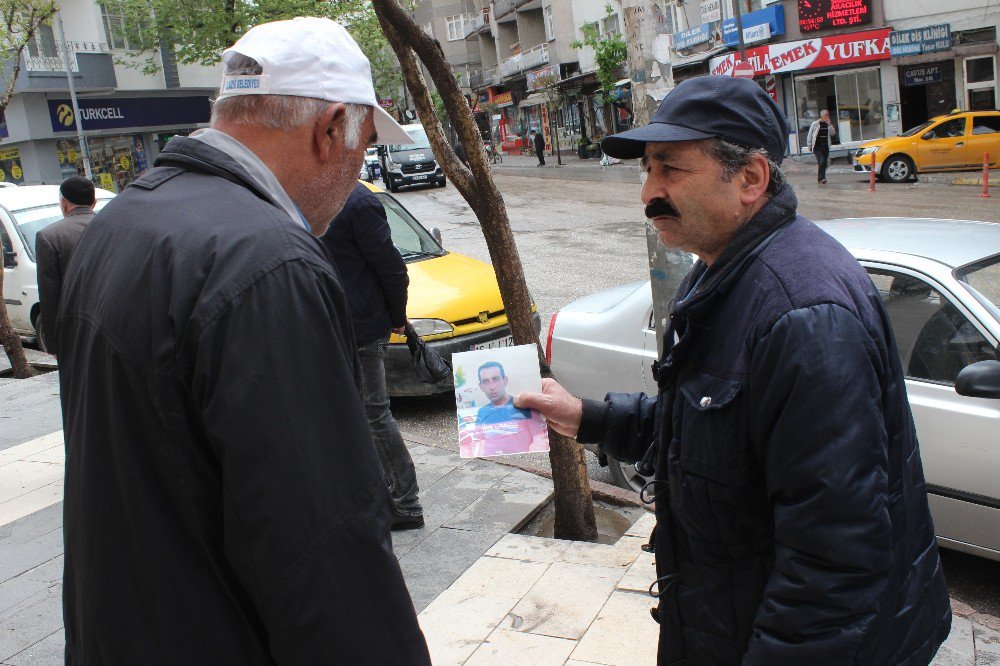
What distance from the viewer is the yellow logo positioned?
30828 millimetres

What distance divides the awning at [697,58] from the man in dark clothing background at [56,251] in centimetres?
2833

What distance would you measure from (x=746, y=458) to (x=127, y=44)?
36.2 m

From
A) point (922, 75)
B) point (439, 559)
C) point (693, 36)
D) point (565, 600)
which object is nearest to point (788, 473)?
point (565, 600)

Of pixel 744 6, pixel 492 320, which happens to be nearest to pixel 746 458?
pixel 492 320

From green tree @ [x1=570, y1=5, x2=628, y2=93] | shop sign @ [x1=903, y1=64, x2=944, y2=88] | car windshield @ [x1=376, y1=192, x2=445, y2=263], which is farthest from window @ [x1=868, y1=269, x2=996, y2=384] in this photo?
green tree @ [x1=570, y1=5, x2=628, y2=93]

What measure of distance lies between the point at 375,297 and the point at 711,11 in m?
32.6

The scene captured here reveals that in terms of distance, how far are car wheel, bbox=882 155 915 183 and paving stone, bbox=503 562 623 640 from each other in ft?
66.3

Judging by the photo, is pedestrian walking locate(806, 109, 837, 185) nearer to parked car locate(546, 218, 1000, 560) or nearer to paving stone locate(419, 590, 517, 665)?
parked car locate(546, 218, 1000, 560)

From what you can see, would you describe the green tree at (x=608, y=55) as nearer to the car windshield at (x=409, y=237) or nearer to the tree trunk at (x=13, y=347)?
the car windshield at (x=409, y=237)

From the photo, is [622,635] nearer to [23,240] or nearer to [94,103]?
[23,240]

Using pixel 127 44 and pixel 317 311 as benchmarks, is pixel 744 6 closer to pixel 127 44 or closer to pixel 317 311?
pixel 127 44

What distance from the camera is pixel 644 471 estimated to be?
2.25m

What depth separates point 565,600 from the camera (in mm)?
3982

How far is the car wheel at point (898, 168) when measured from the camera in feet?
71.1
